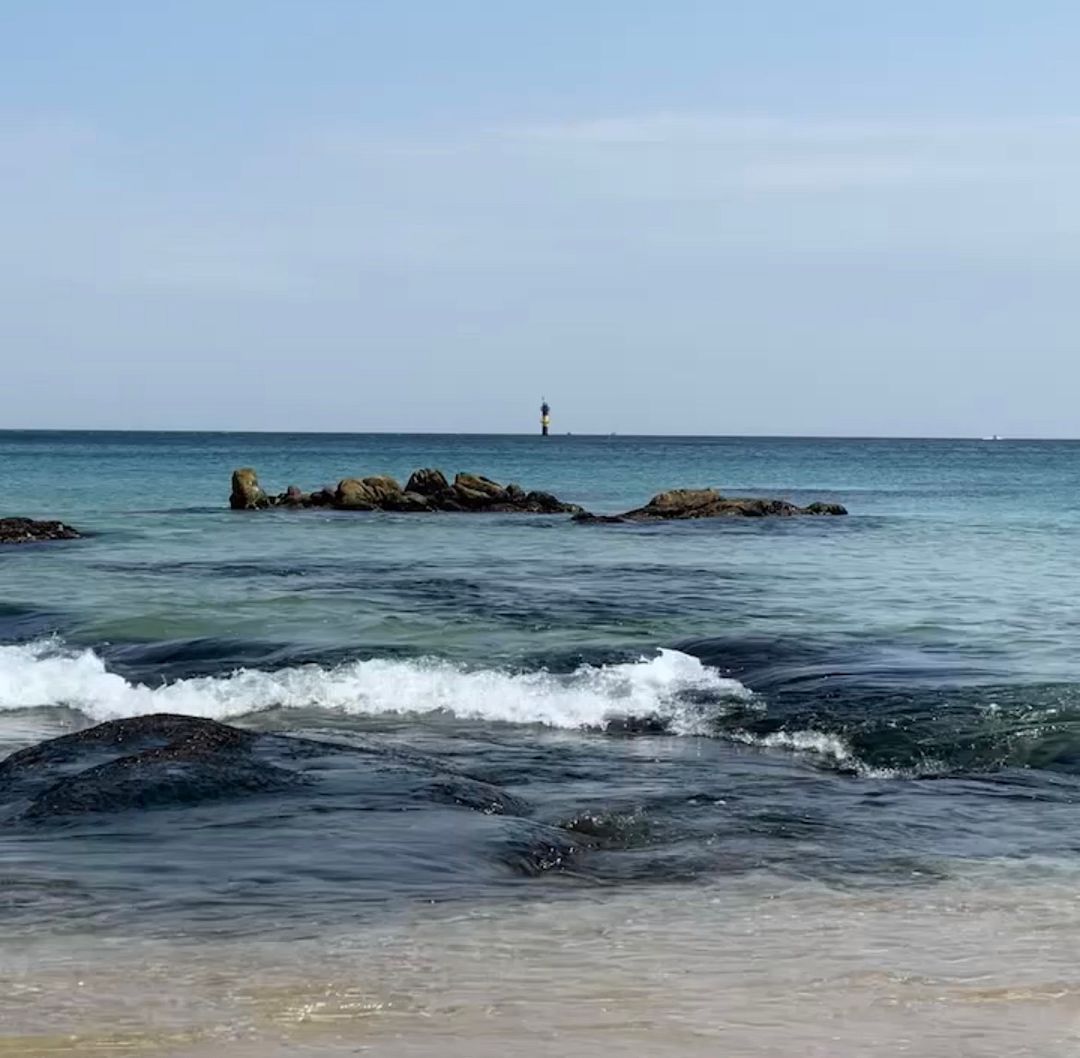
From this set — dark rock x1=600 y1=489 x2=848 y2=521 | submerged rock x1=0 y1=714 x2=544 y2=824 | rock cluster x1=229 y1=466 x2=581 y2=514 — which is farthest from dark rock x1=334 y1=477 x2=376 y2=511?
submerged rock x1=0 y1=714 x2=544 y2=824

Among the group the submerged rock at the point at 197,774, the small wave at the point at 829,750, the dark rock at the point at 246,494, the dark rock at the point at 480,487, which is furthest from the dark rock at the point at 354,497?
the submerged rock at the point at 197,774

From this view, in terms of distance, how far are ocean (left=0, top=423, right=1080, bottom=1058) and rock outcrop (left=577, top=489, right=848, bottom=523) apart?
701 inches

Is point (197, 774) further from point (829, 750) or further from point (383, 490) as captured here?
point (383, 490)

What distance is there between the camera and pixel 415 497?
155 feet

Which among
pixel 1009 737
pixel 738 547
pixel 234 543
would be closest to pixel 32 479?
pixel 234 543

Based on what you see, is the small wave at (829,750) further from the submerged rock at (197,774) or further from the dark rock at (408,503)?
the dark rock at (408,503)

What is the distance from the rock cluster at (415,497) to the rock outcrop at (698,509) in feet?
12.2

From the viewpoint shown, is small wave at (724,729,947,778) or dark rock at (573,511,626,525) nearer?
small wave at (724,729,947,778)

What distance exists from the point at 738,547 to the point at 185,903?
2570 centimetres

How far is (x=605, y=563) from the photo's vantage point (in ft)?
93.5

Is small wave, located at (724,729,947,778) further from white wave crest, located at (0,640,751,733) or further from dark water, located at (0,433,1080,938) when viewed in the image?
white wave crest, located at (0,640,751,733)

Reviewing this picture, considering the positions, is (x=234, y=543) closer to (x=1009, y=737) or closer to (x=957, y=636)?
(x=957, y=636)

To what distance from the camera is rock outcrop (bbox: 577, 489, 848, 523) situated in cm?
4238

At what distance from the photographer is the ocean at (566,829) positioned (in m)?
5.88
